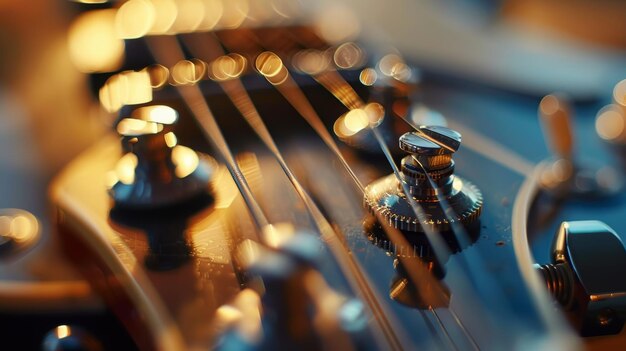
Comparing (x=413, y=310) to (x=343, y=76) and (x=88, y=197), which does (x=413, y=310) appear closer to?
(x=88, y=197)

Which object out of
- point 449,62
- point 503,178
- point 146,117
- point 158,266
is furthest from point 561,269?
point 449,62

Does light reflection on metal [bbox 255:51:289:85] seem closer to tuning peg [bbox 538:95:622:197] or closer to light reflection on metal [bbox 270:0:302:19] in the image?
light reflection on metal [bbox 270:0:302:19]

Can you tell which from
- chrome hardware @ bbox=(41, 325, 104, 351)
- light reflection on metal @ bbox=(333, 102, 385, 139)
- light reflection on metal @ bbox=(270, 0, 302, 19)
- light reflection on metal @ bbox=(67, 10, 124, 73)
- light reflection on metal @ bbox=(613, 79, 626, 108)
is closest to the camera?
chrome hardware @ bbox=(41, 325, 104, 351)

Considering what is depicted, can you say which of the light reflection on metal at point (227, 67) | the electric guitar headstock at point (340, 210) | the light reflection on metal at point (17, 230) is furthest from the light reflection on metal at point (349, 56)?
the light reflection on metal at point (17, 230)

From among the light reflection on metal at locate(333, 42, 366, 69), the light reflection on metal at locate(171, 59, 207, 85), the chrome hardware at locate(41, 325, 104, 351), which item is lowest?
the chrome hardware at locate(41, 325, 104, 351)

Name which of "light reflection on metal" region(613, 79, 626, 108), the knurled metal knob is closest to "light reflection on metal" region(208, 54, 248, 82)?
the knurled metal knob

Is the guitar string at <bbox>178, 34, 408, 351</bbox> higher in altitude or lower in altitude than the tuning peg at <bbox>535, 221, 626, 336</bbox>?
higher

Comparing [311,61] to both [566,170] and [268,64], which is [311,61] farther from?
[566,170]
